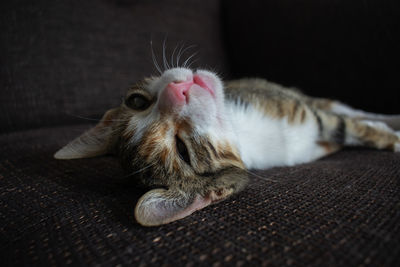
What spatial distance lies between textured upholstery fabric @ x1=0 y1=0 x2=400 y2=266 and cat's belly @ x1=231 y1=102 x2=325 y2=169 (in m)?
0.11

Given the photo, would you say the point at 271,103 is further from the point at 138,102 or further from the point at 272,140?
the point at 138,102

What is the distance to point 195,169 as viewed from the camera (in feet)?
2.81

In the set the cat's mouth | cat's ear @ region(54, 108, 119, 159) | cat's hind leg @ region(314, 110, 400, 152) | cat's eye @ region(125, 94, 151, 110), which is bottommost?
cat's hind leg @ region(314, 110, 400, 152)

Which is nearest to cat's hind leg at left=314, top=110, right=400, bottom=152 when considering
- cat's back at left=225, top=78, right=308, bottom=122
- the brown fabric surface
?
cat's back at left=225, top=78, right=308, bottom=122

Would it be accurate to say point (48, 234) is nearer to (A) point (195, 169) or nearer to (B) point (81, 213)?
(B) point (81, 213)

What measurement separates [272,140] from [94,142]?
2.62 feet

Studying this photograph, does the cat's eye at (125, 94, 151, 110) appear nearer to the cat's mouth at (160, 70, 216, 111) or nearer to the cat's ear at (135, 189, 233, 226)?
the cat's mouth at (160, 70, 216, 111)

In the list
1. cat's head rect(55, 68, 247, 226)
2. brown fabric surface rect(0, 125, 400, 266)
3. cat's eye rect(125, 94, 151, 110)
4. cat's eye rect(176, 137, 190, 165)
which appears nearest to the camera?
brown fabric surface rect(0, 125, 400, 266)

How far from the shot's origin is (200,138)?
34.1 inches

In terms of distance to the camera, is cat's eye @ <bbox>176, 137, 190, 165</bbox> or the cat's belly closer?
cat's eye @ <bbox>176, 137, 190, 165</bbox>

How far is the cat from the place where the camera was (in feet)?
2.55

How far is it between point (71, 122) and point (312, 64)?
1608mm

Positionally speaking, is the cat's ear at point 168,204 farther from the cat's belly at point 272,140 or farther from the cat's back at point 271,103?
the cat's back at point 271,103

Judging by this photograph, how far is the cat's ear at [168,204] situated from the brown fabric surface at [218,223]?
21mm
